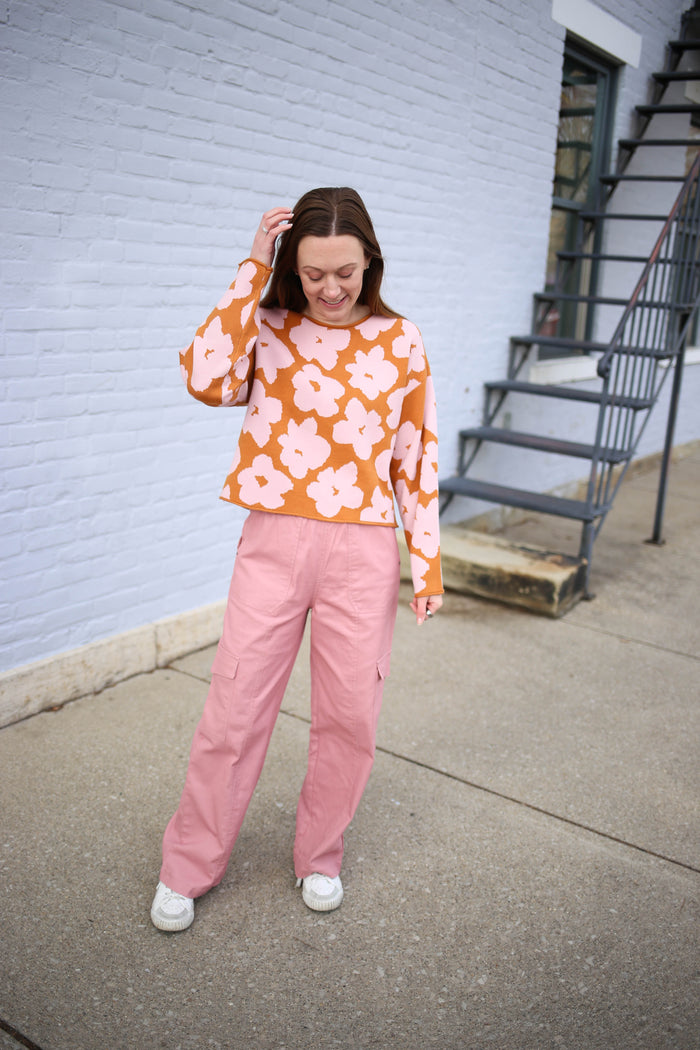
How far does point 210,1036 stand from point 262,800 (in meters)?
0.90

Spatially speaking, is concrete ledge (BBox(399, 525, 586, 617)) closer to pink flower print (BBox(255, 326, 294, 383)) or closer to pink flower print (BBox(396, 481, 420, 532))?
pink flower print (BBox(396, 481, 420, 532))

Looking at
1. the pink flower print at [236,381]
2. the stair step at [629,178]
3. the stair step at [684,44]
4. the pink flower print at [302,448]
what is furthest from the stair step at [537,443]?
the stair step at [684,44]

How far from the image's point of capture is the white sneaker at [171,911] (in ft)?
6.91

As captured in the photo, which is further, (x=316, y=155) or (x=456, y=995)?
(x=316, y=155)

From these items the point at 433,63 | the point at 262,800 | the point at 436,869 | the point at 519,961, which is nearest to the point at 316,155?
the point at 433,63

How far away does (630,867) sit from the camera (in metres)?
2.47

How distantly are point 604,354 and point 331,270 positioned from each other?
10.0 ft

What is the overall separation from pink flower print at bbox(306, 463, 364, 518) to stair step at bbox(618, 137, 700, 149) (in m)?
5.05

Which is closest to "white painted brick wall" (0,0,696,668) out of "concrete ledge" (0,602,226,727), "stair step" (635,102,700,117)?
"concrete ledge" (0,602,226,727)

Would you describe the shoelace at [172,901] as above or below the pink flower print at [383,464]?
below

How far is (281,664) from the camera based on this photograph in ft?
6.79

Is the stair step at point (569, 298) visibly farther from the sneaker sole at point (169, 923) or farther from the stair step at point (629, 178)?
the sneaker sole at point (169, 923)

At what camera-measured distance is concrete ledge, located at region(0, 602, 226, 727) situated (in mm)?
3012

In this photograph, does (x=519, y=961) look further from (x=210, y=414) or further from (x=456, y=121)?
(x=456, y=121)
